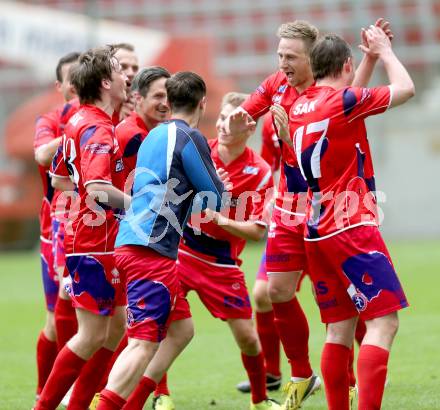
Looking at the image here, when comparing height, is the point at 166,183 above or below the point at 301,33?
below

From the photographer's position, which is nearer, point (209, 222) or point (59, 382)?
point (59, 382)

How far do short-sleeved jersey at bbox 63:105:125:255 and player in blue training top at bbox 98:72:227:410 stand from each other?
21cm

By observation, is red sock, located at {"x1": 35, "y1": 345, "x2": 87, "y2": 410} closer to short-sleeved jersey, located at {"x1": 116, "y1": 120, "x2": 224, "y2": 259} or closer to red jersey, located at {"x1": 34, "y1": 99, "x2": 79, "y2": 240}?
short-sleeved jersey, located at {"x1": 116, "y1": 120, "x2": 224, "y2": 259}

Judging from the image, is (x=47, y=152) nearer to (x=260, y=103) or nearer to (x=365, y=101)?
(x=260, y=103)

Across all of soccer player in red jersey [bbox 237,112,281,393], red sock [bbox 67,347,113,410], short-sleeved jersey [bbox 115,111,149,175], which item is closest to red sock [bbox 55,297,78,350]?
red sock [bbox 67,347,113,410]

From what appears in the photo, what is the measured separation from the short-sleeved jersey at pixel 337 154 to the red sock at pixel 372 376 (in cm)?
64

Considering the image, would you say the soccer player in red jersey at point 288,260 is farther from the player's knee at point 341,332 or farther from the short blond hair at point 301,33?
the player's knee at point 341,332

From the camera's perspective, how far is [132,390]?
16.4ft

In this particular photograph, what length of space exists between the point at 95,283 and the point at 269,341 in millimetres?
1841

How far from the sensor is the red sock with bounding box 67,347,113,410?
5.53 m

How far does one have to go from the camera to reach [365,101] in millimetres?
4918

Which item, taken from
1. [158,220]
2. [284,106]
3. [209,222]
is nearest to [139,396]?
[158,220]

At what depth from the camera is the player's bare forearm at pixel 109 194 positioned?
5121 millimetres

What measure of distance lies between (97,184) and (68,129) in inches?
19.7
